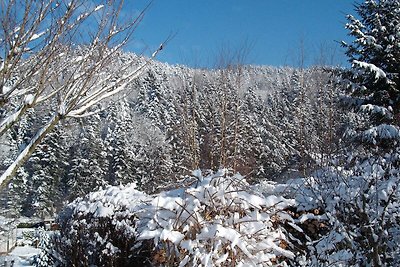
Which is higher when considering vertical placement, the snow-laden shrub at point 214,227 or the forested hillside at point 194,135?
the forested hillside at point 194,135

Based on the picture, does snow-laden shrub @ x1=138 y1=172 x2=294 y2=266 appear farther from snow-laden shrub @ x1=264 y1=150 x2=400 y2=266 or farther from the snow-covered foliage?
the snow-covered foliage

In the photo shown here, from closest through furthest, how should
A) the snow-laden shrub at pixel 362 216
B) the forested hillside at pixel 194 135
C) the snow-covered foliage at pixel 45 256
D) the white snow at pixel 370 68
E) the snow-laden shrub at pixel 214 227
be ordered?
the snow-laden shrub at pixel 214 227 → the snow-laden shrub at pixel 362 216 → the snow-covered foliage at pixel 45 256 → the forested hillside at pixel 194 135 → the white snow at pixel 370 68

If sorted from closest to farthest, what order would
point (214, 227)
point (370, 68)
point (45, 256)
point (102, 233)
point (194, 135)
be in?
1. point (214, 227)
2. point (102, 233)
3. point (45, 256)
4. point (194, 135)
5. point (370, 68)

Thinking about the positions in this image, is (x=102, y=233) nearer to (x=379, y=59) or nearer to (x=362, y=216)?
(x=362, y=216)

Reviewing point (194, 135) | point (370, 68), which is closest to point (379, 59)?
point (370, 68)

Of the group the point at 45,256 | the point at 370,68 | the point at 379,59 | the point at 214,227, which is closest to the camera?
the point at 214,227

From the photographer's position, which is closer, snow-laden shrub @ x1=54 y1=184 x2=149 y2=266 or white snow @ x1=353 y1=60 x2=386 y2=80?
snow-laden shrub @ x1=54 y1=184 x2=149 y2=266

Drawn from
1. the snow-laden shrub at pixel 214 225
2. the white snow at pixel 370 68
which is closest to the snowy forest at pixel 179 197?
the snow-laden shrub at pixel 214 225

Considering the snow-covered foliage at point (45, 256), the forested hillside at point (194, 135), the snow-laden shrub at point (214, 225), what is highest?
the forested hillside at point (194, 135)

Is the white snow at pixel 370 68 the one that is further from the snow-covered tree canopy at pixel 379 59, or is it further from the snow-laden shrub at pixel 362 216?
the snow-laden shrub at pixel 362 216

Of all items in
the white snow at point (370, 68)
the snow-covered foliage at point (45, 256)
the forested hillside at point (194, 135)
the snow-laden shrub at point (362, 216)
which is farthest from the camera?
the white snow at point (370, 68)

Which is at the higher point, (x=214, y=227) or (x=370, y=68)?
(x=370, y=68)

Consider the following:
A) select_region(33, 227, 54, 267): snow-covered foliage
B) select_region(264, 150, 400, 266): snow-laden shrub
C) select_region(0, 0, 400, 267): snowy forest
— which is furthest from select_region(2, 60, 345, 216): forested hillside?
select_region(33, 227, 54, 267): snow-covered foliage

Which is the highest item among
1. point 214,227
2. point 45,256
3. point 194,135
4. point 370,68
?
point 370,68
